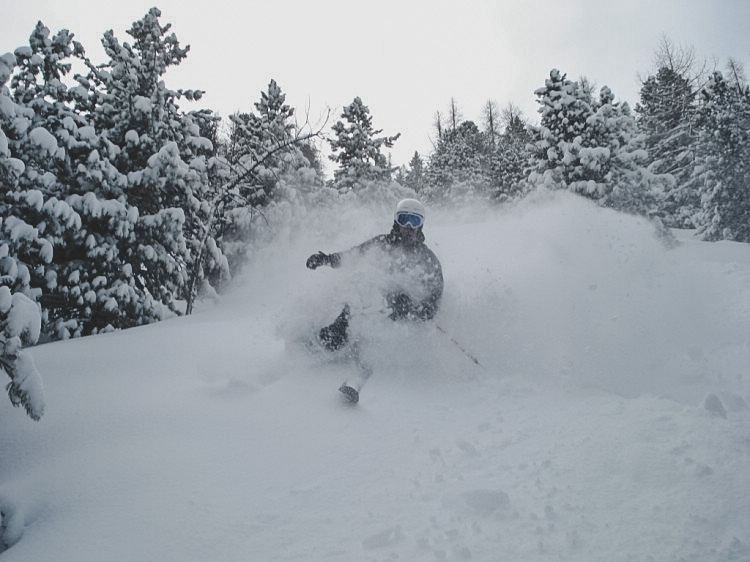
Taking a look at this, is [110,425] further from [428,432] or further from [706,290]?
[706,290]

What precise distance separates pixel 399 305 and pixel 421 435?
194cm

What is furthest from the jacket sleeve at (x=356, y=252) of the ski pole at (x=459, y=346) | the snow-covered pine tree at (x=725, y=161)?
the snow-covered pine tree at (x=725, y=161)

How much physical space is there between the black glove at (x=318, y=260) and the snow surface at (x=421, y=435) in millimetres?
260

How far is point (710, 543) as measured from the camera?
1973 mm

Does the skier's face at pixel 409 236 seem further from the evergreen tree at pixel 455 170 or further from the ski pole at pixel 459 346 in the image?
the evergreen tree at pixel 455 170

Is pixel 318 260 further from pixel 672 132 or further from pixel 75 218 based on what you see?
pixel 672 132

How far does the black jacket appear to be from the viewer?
16.8ft

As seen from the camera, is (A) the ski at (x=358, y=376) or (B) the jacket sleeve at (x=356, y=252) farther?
(B) the jacket sleeve at (x=356, y=252)

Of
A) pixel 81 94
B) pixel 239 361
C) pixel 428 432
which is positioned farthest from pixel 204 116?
pixel 428 432

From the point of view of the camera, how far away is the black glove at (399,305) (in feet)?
16.6

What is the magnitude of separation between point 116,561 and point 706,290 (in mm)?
7618

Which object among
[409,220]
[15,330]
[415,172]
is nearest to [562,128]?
[409,220]

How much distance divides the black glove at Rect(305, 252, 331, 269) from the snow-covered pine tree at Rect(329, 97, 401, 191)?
17021mm

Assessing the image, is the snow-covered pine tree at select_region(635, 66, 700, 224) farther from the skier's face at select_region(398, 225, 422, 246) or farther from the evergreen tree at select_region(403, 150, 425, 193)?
the skier's face at select_region(398, 225, 422, 246)
